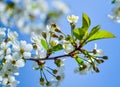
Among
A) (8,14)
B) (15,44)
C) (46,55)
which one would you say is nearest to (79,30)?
(46,55)

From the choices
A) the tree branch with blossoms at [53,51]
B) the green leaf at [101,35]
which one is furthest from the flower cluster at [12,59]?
the green leaf at [101,35]

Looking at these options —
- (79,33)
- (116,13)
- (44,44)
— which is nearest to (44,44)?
(44,44)

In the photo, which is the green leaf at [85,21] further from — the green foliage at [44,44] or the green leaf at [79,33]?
the green foliage at [44,44]

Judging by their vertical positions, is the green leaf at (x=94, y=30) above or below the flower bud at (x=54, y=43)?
above

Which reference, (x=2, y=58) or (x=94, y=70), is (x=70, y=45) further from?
(x=2, y=58)

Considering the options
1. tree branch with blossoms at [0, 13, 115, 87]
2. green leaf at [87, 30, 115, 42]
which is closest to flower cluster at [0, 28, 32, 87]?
tree branch with blossoms at [0, 13, 115, 87]

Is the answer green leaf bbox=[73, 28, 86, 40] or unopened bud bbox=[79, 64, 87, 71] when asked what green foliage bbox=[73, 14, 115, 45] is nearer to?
green leaf bbox=[73, 28, 86, 40]

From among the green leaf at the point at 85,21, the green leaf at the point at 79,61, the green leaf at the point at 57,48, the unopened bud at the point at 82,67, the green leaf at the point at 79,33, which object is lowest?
the unopened bud at the point at 82,67

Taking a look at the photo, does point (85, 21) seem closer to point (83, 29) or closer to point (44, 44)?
point (83, 29)
